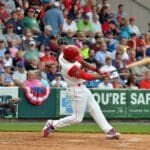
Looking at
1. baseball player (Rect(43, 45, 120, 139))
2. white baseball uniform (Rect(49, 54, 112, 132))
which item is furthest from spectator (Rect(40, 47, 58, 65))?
white baseball uniform (Rect(49, 54, 112, 132))

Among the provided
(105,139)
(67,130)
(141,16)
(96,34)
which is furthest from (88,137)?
(141,16)

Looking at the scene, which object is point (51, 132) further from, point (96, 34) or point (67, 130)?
point (96, 34)

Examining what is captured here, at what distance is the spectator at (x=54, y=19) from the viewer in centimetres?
2211

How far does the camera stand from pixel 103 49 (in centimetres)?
2166

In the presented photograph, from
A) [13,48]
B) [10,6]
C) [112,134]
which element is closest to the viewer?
[112,134]

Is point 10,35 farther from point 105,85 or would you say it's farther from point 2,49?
point 105,85

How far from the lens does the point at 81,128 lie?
53.9 ft

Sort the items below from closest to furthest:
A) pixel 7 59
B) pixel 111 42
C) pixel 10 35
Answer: pixel 7 59
pixel 10 35
pixel 111 42

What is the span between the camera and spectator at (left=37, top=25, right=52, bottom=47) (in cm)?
2134

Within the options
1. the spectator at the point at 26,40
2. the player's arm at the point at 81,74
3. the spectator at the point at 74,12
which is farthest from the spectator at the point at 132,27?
the player's arm at the point at 81,74

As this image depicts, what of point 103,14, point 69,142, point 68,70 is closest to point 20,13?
point 103,14

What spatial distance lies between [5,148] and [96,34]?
1101cm

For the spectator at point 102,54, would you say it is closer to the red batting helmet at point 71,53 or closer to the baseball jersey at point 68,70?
the baseball jersey at point 68,70

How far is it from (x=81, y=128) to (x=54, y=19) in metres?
6.53
